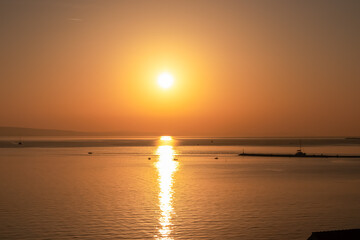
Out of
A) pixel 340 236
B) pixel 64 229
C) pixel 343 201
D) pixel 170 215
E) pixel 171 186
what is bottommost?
pixel 340 236

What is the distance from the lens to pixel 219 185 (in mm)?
63125

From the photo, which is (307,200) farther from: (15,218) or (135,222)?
(15,218)

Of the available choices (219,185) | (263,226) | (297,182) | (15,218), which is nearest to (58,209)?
(15,218)

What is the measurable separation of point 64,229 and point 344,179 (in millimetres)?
54523

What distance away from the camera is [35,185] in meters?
62.0

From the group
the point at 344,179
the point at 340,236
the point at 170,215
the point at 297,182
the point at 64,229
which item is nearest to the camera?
the point at 340,236

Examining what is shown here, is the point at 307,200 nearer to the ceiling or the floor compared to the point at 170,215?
nearer to the ceiling

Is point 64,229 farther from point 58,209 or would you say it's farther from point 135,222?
point 58,209

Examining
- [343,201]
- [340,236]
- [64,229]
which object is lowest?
[340,236]

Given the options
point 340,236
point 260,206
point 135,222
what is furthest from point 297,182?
point 340,236

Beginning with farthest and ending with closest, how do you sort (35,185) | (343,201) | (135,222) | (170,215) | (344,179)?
(344,179), (35,185), (343,201), (170,215), (135,222)

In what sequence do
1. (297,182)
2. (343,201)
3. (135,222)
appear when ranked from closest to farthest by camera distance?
(135,222) < (343,201) < (297,182)

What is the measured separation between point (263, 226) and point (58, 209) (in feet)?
68.4

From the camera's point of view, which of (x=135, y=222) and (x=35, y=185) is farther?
(x=35, y=185)
